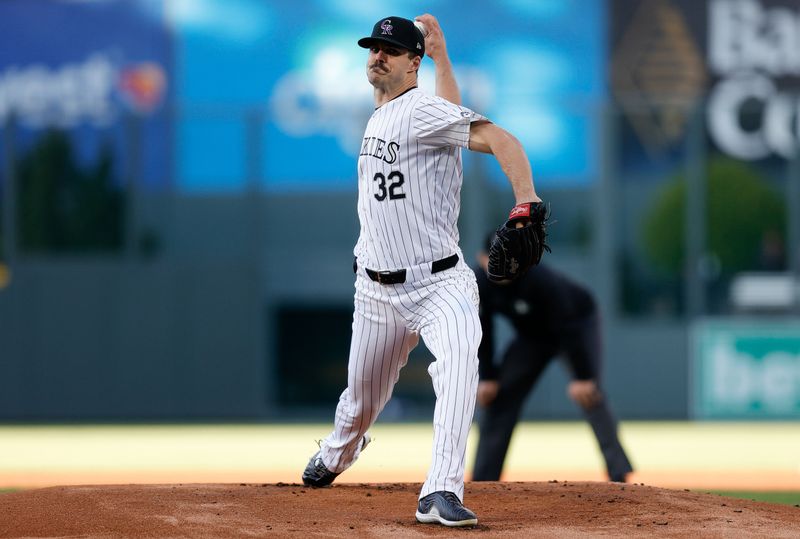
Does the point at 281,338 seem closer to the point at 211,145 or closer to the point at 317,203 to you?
the point at 317,203

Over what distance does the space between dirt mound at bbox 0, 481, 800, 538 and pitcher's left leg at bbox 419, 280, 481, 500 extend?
19 centimetres

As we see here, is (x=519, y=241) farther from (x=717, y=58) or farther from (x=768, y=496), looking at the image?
(x=717, y=58)

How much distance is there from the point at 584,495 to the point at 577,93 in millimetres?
10793

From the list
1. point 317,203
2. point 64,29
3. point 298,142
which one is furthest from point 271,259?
point 64,29

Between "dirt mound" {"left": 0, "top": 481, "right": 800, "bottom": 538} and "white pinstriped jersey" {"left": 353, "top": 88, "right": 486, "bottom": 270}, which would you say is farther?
"white pinstriped jersey" {"left": 353, "top": 88, "right": 486, "bottom": 270}

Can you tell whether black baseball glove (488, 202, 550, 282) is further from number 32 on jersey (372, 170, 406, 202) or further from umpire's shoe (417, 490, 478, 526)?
umpire's shoe (417, 490, 478, 526)

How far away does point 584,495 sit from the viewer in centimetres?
520

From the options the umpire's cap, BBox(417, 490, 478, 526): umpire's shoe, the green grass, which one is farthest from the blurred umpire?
BBox(417, 490, 478, 526): umpire's shoe

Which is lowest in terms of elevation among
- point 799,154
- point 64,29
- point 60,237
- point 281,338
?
point 281,338

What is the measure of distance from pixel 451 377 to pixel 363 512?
23.2 inches

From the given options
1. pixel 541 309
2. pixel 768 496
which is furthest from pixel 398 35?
pixel 768 496

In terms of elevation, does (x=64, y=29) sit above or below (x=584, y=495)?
above

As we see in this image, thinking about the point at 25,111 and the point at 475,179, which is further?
the point at 25,111

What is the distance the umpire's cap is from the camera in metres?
4.73
